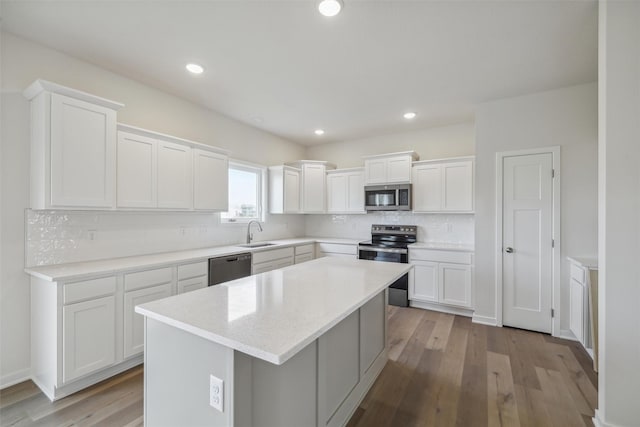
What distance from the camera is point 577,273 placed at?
281 centimetres

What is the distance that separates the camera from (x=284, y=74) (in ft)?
9.23

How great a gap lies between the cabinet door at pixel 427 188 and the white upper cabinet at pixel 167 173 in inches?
112

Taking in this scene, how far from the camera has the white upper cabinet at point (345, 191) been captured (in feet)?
16.2

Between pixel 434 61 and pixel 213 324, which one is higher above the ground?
pixel 434 61

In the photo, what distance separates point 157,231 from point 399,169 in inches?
137

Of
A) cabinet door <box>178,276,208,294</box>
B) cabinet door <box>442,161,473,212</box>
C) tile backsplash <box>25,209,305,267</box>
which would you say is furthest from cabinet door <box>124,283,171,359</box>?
cabinet door <box>442,161,473,212</box>

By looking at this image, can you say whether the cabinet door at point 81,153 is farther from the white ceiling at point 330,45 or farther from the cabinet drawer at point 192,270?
the cabinet drawer at point 192,270

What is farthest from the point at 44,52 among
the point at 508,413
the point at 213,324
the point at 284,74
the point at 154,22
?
the point at 508,413

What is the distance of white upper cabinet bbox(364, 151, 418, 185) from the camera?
14.3 feet

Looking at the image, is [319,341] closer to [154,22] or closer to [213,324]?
[213,324]

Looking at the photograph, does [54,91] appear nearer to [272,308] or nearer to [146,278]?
[146,278]

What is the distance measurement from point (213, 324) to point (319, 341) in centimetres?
61

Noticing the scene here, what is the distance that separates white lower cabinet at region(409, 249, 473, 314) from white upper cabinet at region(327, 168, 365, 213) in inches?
53.2

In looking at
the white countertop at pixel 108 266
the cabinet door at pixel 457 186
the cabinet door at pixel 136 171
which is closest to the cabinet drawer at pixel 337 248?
the cabinet door at pixel 457 186
